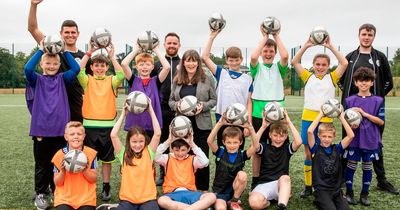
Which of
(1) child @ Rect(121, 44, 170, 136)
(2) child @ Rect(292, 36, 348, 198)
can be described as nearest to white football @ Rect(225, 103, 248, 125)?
(1) child @ Rect(121, 44, 170, 136)

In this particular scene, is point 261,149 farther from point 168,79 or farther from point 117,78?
point 117,78

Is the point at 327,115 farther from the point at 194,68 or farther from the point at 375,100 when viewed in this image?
the point at 194,68

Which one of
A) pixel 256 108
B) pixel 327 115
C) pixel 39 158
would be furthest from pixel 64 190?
pixel 327 115

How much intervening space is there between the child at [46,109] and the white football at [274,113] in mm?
2380

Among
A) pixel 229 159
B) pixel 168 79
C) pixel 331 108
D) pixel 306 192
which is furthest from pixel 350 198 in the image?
pixel 168 79

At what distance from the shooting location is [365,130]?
5.54 m

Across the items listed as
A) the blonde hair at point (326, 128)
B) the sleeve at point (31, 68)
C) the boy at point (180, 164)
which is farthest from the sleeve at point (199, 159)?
the sleeve at point (31, 68)

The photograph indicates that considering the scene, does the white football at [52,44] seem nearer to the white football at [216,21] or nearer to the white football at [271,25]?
the white football at [216,21]

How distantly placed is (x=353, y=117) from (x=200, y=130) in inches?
75.4

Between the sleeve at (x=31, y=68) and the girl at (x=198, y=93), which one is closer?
the sleeve at (x=31, y=68)

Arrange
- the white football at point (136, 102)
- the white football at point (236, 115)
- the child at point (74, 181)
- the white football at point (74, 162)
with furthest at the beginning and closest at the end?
the white football at point (236, 115) < the white football at point (136, 102) < the child at point (74, 181) < the white football at point (74, 162)

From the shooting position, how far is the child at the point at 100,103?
5.39 m

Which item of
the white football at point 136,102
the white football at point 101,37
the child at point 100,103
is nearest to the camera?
the white football at point 136,102

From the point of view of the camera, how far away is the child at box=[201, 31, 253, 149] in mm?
5688
